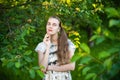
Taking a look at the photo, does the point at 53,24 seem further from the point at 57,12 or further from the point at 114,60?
the point at 114,60

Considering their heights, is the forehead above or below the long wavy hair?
above

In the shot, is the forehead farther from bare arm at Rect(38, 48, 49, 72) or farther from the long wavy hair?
bare arm at Rect(38, 48, 49, 72)

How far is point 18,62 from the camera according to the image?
3777mm

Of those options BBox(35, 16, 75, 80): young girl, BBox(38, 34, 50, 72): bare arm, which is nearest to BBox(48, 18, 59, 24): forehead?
BBox(35, 16, 75, 80): young girl

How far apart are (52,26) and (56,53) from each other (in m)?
0.40

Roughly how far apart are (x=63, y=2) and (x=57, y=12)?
20cm

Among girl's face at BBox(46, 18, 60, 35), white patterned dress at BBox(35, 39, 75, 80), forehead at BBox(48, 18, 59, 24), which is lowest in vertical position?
white patterned dress at BBox(35, 39, 75, 80)

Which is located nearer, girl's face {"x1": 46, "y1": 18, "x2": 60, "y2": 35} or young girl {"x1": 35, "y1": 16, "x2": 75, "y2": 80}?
girl's face {"x1": 46, "y1": 18, "x2": 60, "y2": 35}

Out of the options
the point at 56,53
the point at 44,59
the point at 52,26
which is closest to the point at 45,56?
the point at 44,59

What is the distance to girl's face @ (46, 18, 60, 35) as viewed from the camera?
4.96m

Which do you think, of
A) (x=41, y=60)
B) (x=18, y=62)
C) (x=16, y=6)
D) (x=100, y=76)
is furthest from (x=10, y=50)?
(x=100, y=76)

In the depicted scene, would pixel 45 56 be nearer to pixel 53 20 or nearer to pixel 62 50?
pixel 62 50

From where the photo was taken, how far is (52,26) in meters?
4.99

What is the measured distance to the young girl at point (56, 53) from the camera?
16.7 feet
